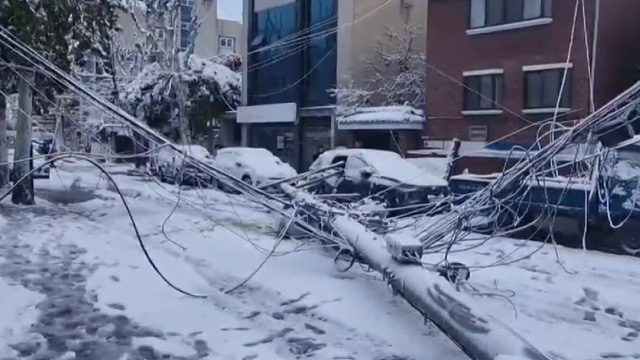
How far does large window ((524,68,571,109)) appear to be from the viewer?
61.8 feet

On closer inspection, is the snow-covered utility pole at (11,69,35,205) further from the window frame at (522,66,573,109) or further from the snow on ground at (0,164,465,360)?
the window frame at (522,66,573,109)

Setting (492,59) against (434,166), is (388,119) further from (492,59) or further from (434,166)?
(434,166)

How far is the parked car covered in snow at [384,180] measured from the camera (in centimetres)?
1536

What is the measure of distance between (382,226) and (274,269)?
161 cm

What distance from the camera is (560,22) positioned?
19031 mm

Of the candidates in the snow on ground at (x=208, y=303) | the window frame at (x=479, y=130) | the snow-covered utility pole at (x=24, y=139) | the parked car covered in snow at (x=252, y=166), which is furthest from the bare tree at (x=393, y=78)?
the snow on ground at (x=208, y=303)

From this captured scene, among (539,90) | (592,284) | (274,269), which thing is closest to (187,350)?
(274,269)

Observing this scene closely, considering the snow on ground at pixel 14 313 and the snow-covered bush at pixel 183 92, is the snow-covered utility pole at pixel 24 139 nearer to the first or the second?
the snow on ground at pixel 14 313

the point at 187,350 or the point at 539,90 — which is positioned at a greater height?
the point at 539,90

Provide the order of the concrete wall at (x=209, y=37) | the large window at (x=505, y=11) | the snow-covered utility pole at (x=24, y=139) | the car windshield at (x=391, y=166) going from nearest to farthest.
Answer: the snow-covered utility pole at (x=24, y=139), the car windshield at (x=391, y=166), the large window at (x=505, y=11), the concrete wall at (x=209, y=37)

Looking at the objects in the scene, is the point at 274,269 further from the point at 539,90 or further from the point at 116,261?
the point at 539,90

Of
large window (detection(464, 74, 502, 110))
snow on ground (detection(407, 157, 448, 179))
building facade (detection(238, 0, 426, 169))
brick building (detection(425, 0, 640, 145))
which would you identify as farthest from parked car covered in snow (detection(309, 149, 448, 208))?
building facade (detection(238, 0, 426, 169))

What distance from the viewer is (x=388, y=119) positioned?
75.2 feet

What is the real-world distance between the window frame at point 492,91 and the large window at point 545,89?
939 millimetres
